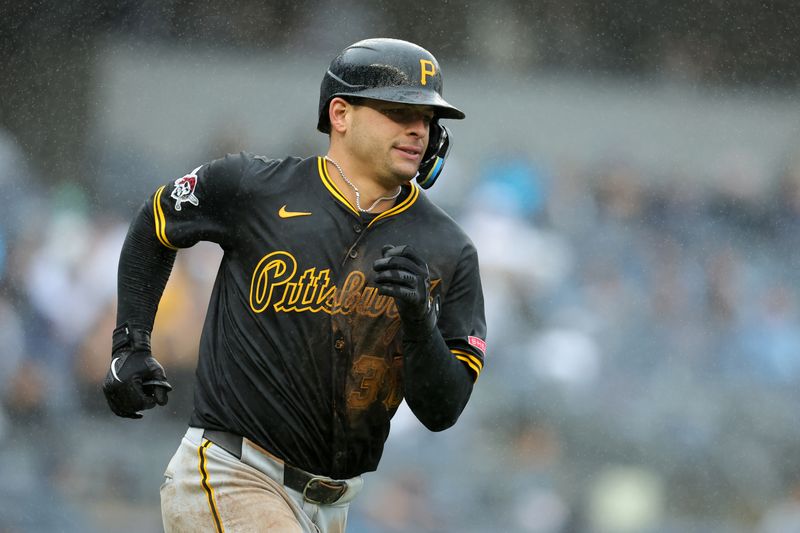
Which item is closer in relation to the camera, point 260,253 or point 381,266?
point 381,266

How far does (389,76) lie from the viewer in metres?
3.17

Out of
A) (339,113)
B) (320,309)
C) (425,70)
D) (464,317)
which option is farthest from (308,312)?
(425,70)

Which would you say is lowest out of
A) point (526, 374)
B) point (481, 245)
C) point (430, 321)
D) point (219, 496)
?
point (526, 374)

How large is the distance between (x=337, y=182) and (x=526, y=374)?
4586mm

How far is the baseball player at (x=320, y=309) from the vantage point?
10.2 feet

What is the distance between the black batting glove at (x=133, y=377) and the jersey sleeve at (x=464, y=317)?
82cm

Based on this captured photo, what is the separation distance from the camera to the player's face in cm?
319

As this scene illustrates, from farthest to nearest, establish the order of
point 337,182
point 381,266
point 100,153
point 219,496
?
point 100,153 < point 337,182 < point 219,496 < point 381,266

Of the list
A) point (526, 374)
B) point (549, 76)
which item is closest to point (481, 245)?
point (526, 374)

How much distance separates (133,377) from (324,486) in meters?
0.63

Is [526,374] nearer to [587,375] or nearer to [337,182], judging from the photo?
[587,375]

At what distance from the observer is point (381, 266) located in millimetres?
2770

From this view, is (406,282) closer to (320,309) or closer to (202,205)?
(320,309)

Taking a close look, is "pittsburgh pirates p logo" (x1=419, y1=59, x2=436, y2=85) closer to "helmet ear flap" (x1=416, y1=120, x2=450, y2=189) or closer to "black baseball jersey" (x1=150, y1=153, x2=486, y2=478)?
"helmet ear flap" (x1=416, y1=120, x2=450, y2=189)
